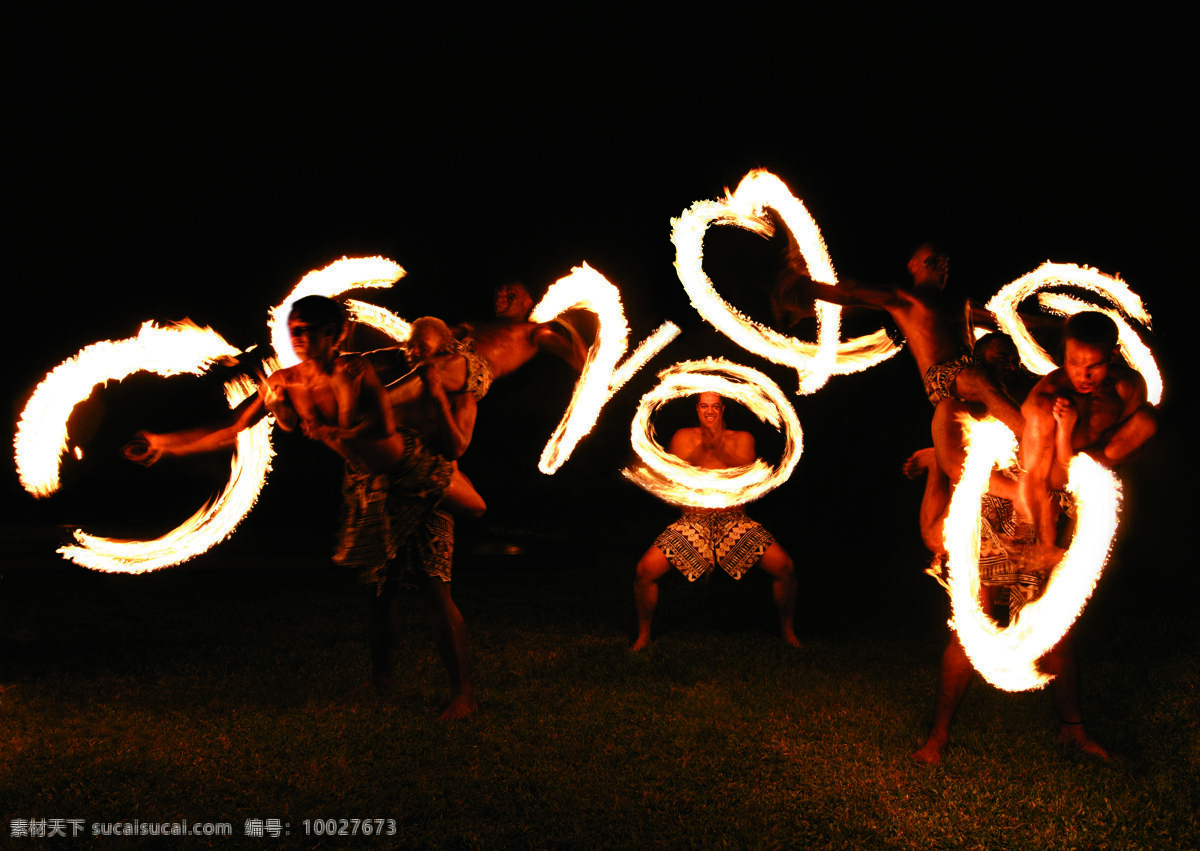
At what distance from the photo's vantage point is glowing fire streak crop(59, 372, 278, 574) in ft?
13.5

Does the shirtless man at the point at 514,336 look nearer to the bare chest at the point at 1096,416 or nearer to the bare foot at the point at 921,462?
the bare foot at the point at 921,462

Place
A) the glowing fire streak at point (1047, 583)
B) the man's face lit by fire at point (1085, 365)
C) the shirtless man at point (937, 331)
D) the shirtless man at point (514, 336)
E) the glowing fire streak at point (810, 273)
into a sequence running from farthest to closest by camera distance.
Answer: the glowing fire streak at point (810, 273)
the shirtless man at point (514, 336)
the shirtless man at point (937, 331)
the glowing fire streak at point (1047, 583)
the man's face lit by fire at point (1085, 365)

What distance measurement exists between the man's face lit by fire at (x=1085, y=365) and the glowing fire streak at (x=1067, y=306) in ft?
3.78

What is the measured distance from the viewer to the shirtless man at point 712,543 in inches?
217

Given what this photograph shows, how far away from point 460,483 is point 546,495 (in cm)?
944

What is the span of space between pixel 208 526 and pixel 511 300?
2094mm

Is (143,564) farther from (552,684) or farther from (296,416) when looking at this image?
(552,684)

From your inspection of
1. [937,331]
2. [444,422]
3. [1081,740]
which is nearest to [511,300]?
[444,422]

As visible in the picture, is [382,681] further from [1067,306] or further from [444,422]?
[1067,306]

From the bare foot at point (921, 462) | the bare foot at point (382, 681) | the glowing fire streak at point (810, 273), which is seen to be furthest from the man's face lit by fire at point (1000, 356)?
the bare foot at point (382, 681)

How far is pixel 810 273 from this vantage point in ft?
17.3

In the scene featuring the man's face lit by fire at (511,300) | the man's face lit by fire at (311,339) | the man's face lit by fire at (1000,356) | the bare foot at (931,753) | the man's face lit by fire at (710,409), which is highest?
the man's face lit by fire at (511,300)

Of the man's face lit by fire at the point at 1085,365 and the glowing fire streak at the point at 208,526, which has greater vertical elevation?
the man's face lit by fire at the point at 1085,365

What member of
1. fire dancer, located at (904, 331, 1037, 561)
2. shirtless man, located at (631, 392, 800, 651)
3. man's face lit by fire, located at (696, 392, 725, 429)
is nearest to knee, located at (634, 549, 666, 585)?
shirtless man, located at (631, 392, 800, 651)
